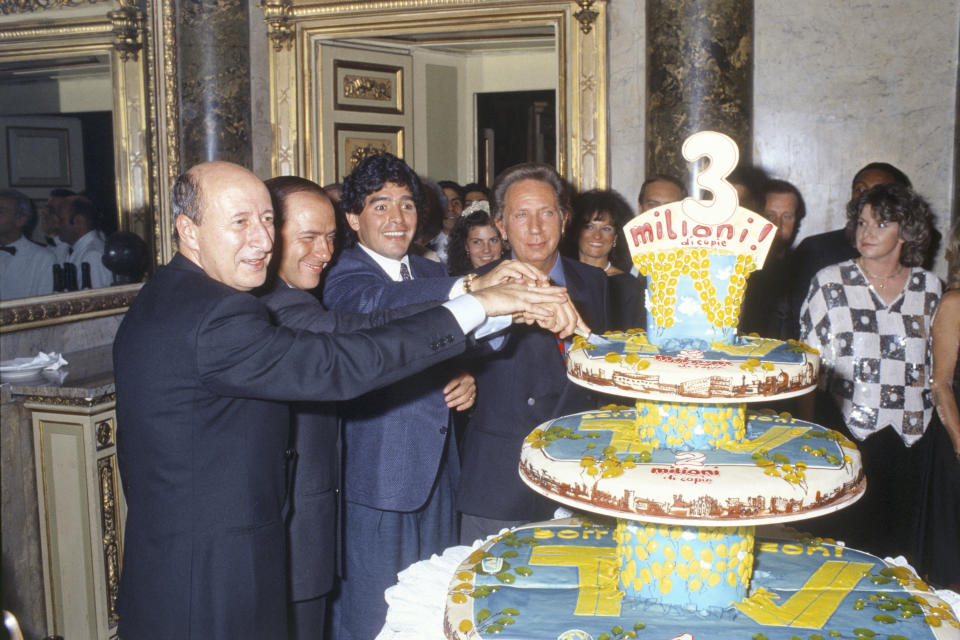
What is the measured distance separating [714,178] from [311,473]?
1424mm

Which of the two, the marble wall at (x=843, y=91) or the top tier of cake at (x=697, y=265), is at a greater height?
the marble wall at (x=843, y=91)

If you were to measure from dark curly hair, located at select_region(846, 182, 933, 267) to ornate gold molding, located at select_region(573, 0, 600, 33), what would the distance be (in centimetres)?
291

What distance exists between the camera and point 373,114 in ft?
24.8

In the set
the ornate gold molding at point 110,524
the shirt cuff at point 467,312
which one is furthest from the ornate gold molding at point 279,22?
the shirt cuff at point 467,312

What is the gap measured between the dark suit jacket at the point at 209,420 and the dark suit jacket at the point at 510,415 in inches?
33.4

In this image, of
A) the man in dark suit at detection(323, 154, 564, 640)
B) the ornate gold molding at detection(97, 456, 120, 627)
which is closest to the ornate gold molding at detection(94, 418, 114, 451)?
the ornate gold molding at detection(97, 456, 120, 627)

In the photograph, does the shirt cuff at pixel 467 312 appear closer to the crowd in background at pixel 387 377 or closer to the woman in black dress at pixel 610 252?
the crowd in background at pixel 387 377

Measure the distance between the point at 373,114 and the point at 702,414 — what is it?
5941 mm

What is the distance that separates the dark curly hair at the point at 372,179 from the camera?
10.5 ft

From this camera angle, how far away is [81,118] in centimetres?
623

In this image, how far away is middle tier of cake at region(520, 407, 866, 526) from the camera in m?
1.85

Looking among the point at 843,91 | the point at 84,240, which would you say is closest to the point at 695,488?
the point at 84,240

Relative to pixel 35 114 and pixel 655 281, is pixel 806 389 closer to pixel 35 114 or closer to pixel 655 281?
pixel 655 281

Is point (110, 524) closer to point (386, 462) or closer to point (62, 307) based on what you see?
point (62, 307)
